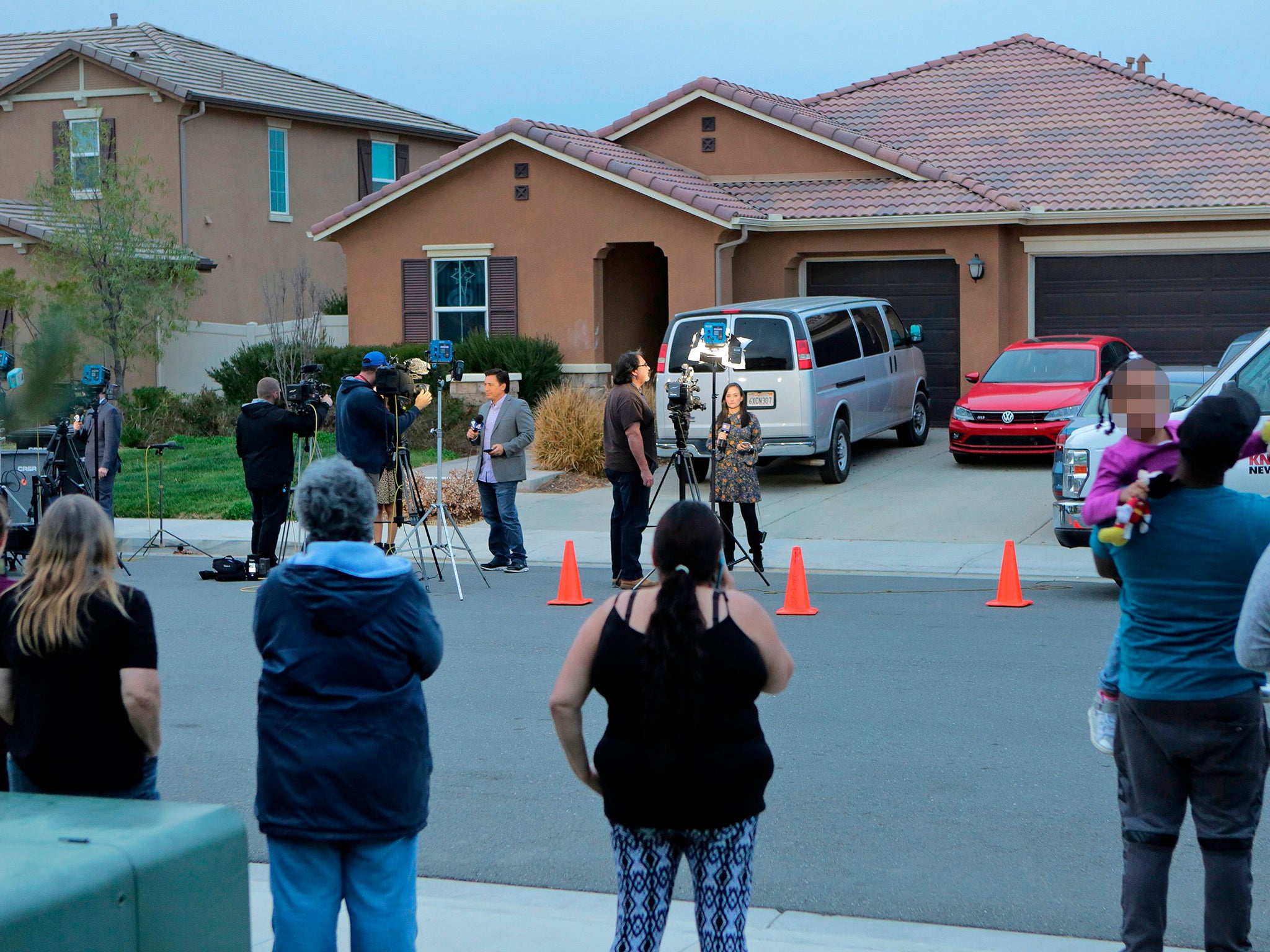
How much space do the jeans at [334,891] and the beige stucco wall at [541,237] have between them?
17.9 metres

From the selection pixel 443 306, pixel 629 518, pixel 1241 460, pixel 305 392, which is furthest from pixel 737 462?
pixel 443 306

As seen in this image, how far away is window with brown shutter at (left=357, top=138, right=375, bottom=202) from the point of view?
3212cm

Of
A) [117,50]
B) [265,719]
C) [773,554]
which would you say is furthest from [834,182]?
[265,719]

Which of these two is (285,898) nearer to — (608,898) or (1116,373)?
(608,898)

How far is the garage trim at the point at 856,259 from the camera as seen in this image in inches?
880

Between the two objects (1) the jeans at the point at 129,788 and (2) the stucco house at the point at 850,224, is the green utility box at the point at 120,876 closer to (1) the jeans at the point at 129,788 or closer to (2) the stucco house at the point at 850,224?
(1) the jeans at the point at 129,788

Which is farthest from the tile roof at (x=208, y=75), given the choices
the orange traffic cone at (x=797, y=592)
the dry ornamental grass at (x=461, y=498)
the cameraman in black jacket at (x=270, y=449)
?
the orange traffic cone at (x=797, y=592)

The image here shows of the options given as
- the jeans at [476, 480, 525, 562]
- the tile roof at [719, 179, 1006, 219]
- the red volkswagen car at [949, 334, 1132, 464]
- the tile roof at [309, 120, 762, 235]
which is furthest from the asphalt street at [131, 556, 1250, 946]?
the tile roof at [309, 120, 762, 235]

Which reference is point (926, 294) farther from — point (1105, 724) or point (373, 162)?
point (1105, 724)

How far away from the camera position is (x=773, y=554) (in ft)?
47.1

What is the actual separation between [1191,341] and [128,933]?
20863mm

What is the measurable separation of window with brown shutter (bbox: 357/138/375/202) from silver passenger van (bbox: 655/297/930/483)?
1577cm

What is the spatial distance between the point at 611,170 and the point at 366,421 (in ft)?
33.5

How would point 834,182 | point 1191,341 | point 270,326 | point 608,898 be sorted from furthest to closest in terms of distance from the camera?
1. point 270,326
2. point 834,182
3. point 1191,341
4. point 608,898
